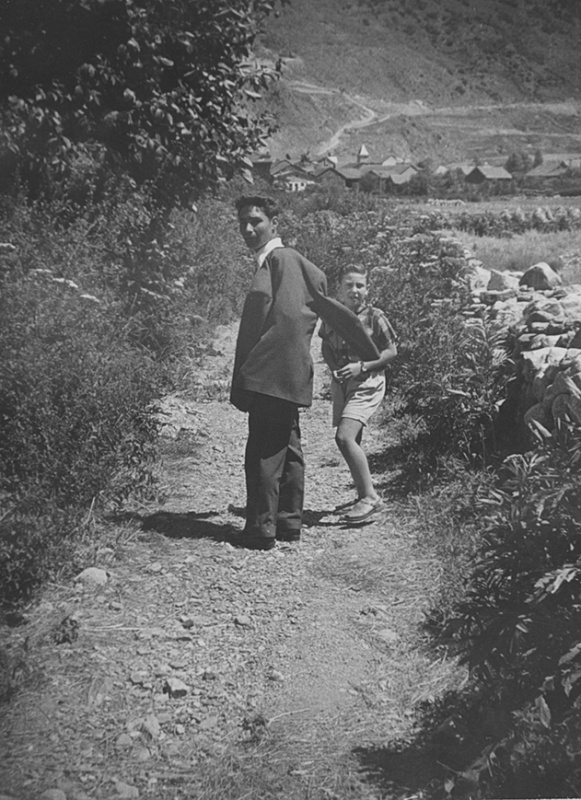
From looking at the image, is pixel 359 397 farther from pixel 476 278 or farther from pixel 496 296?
pixel 476 278

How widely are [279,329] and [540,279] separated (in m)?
6.65

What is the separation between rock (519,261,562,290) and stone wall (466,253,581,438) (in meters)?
0.95

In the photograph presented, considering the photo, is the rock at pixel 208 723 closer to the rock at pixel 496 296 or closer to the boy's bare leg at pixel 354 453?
the boy's bare leg at pixel 354 453

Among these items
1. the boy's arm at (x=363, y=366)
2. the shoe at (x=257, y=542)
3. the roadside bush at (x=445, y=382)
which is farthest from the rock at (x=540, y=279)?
the shoe at (x=257, y=542)

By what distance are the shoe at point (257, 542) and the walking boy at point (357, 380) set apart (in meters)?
0.58

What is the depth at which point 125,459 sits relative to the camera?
4.98 metres

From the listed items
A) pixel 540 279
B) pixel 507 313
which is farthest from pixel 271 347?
pixel 540 279

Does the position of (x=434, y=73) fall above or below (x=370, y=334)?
above

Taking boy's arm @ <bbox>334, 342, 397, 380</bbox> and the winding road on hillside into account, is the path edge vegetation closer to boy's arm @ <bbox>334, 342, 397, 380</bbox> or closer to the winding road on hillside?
boy's arm @ <bbox>334, 342, 397, 380</bbox>

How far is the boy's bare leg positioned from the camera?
4789 millimetres

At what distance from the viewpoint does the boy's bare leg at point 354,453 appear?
4789 mm

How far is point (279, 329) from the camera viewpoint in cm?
429

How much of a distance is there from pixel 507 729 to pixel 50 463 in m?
2.76

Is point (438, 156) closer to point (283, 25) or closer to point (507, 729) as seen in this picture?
point (283, 25)
